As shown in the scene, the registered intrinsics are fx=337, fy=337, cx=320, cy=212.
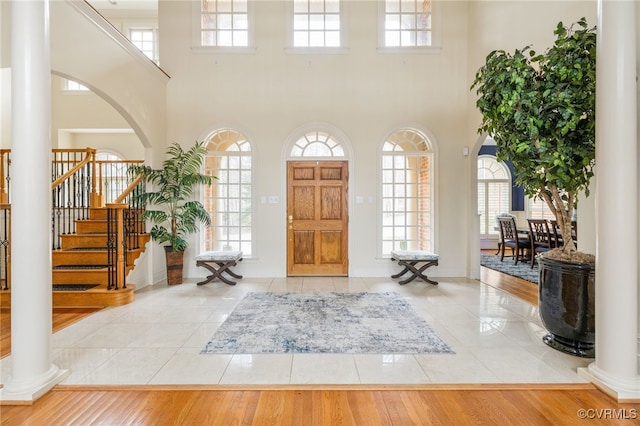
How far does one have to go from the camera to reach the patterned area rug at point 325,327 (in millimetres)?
2863

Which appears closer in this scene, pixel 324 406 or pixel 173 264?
pixel 324 406

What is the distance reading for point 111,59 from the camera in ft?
13.8

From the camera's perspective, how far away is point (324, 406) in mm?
2039

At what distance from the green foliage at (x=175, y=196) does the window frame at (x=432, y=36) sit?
348 centimetres

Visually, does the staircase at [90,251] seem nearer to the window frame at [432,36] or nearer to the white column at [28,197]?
the white column at [28,197]

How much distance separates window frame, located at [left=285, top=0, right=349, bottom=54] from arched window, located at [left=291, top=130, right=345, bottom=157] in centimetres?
138

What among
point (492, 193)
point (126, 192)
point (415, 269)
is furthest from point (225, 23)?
point (492, 193)

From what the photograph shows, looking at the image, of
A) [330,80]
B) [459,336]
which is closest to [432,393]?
[459,336]

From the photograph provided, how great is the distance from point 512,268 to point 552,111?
469 cm

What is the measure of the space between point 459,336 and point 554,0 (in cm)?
389

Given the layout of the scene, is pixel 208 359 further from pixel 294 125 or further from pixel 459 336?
pixel 294 125

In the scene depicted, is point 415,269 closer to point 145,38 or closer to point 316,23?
point 316,23

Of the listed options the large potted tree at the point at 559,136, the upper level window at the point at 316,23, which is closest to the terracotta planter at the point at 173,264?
the upper level window at the point at 316,23
